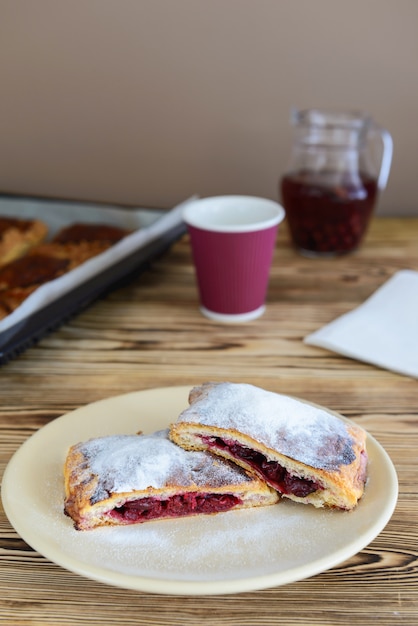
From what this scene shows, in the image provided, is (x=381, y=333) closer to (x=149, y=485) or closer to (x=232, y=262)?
(x=232, y=262)

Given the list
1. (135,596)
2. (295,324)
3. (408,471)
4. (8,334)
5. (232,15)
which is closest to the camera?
(135,596)

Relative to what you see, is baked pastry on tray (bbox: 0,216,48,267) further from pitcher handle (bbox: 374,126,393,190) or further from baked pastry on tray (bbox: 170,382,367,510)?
baked pastry on tray (bbox: 170,382,367,510)

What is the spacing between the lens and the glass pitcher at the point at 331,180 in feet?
4.80

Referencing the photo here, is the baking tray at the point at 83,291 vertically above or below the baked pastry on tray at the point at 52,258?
above

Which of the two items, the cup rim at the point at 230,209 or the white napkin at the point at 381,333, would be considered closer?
the white napkin at the point at 381,333

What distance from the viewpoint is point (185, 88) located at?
1.68m

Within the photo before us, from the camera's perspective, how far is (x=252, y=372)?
1.08 meters

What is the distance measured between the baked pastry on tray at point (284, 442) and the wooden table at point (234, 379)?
0.08m

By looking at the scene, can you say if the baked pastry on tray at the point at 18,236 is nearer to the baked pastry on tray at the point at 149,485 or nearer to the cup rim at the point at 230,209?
the cup rim at the point at 230,209

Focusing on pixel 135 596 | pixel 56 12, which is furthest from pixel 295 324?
pixel 56 12

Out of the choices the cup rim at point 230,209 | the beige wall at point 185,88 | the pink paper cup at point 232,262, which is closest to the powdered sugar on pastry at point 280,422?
the pink paper cup at point 232,262

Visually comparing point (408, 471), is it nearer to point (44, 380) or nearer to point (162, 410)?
point (162, 410)

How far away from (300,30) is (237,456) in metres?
1.17

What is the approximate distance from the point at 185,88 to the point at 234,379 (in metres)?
0.89
